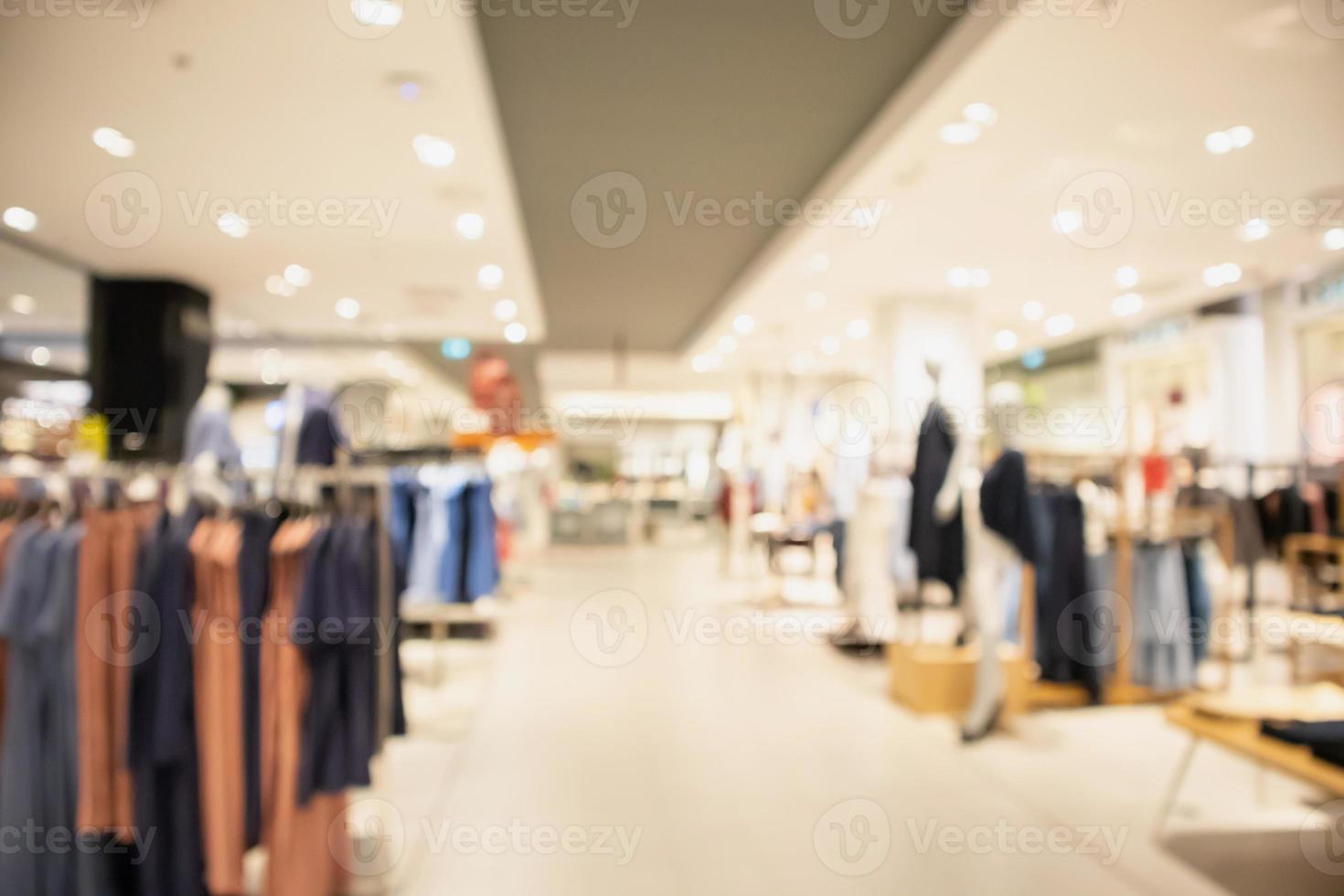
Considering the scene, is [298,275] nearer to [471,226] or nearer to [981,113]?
[471,226]

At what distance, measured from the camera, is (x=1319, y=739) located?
8.41 feet

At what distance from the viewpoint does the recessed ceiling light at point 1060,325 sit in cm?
932

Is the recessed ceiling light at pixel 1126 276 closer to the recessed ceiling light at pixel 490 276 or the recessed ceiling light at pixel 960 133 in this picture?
the recessed ceiling light at pixel 960 133

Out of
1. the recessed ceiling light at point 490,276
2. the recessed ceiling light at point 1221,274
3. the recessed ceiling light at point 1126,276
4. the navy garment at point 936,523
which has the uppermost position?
the recessed ceiling light at point 490,276

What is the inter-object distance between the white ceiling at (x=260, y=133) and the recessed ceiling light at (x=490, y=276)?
18 cm

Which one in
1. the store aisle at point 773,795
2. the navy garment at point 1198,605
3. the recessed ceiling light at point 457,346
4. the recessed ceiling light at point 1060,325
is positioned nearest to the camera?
the store aisle at point 773,795

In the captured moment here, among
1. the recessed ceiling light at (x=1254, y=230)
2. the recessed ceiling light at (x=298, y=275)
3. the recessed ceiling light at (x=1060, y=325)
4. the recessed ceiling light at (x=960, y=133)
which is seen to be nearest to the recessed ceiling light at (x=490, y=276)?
the recessed ceiling light at (x=298, y=275)

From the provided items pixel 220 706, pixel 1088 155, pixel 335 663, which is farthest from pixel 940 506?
pixel 220 706

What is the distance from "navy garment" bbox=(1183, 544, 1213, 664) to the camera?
4.56 meters

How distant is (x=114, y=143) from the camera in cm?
449

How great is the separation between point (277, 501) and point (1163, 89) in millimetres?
4537

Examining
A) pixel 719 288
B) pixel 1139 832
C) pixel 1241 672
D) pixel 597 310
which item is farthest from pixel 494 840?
pixel 597 310

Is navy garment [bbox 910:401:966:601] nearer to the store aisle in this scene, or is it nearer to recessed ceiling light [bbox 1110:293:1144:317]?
the store aisle

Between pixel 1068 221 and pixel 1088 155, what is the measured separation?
1.30 m
